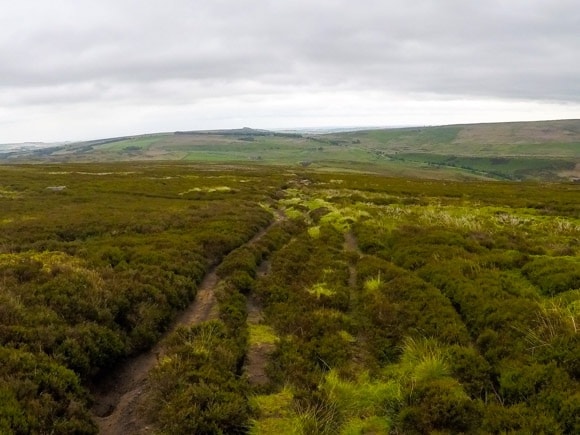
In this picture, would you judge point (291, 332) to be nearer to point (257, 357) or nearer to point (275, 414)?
point (257, 357)

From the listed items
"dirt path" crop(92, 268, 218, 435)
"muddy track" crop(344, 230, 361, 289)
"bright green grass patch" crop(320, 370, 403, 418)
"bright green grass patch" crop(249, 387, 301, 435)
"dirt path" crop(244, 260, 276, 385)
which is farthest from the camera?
"muddy track" crop(344, 230, 361, 289)

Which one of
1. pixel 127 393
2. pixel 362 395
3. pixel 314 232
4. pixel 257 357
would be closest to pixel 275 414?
pixel 362 395

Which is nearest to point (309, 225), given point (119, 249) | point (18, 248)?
point (119, 249)

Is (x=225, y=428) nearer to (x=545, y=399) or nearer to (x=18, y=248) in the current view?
(x=545, y=399)

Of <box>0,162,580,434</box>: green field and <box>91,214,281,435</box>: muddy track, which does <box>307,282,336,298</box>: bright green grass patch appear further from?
<box>91,214,281,435</box>: muddy track

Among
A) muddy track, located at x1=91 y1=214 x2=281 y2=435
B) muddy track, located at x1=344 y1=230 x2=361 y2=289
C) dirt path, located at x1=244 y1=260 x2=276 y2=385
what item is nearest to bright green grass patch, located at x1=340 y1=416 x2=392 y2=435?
dirt path, located at x1=244 y1=260 x2=276 y2=385

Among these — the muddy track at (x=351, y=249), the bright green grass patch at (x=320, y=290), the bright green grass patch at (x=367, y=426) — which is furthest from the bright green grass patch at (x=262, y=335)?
the muddy track at (x=351, y=249)
